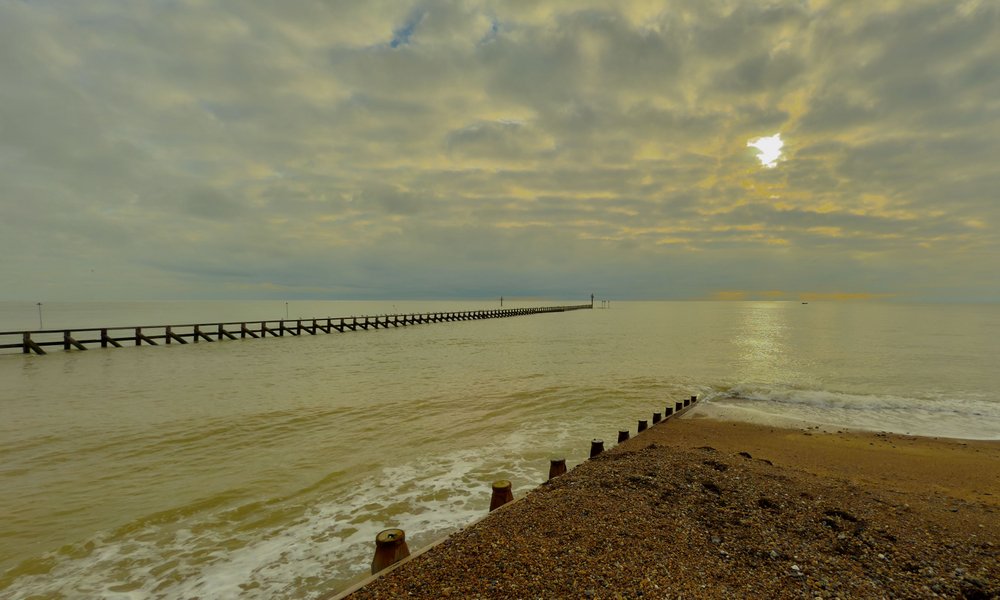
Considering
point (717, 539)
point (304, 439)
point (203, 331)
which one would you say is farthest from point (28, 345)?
point (717, 539)

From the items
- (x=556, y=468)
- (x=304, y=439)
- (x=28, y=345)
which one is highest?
(x=556, y=468)

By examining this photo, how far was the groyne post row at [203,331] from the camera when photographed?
3341cm

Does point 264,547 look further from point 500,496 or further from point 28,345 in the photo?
point 28,345

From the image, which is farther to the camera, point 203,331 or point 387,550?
point 203,331

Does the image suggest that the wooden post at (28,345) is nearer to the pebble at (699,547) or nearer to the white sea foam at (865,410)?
the pebble at (699,547)

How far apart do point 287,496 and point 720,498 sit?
727 centimetres

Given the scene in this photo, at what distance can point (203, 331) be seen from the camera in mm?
61125

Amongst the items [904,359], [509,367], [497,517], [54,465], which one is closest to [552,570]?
[497,517]

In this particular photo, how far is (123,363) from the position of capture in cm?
2702

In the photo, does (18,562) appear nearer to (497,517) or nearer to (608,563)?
(497,517)

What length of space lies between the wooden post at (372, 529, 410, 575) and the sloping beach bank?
0.41 feet

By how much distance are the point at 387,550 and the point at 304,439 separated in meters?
8.09

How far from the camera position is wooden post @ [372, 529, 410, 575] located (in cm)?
434

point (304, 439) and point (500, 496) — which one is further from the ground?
point (500, 496)
